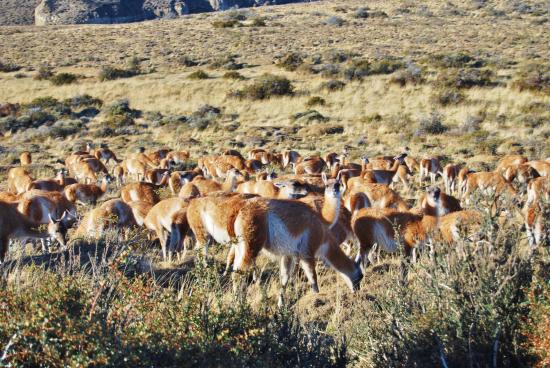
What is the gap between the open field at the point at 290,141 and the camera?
4180 mm

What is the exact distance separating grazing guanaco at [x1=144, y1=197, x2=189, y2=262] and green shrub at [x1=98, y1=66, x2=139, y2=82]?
120 ft

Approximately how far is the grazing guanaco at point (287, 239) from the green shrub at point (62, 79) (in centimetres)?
4103

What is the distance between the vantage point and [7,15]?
310 feet

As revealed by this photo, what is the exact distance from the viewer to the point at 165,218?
1052 cm

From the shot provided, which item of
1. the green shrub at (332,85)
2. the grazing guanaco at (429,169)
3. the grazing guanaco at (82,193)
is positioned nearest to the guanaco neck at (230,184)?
the grazing guanaco at (82,193)

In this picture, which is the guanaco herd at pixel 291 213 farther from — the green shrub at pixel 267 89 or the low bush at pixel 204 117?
the green shrub at pixel 267 89

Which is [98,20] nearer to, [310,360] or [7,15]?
[7,15]

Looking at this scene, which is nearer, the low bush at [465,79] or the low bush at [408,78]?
the low bush at [465,79]

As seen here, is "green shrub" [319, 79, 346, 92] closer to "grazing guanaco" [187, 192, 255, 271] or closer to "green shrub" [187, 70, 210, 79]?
"green shrub" [187, 70, 210, 79]

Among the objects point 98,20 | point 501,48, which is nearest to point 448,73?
point 501,48

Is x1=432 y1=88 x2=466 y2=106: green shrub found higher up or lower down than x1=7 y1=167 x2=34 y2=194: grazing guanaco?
lower down

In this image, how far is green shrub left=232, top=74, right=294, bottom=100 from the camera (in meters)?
38.3

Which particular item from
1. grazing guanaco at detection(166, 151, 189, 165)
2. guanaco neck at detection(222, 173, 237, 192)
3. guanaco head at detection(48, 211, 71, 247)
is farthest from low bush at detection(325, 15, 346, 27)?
guanaco head at detection(48, 211, 71, 247)

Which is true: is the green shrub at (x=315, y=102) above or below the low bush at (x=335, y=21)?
below
